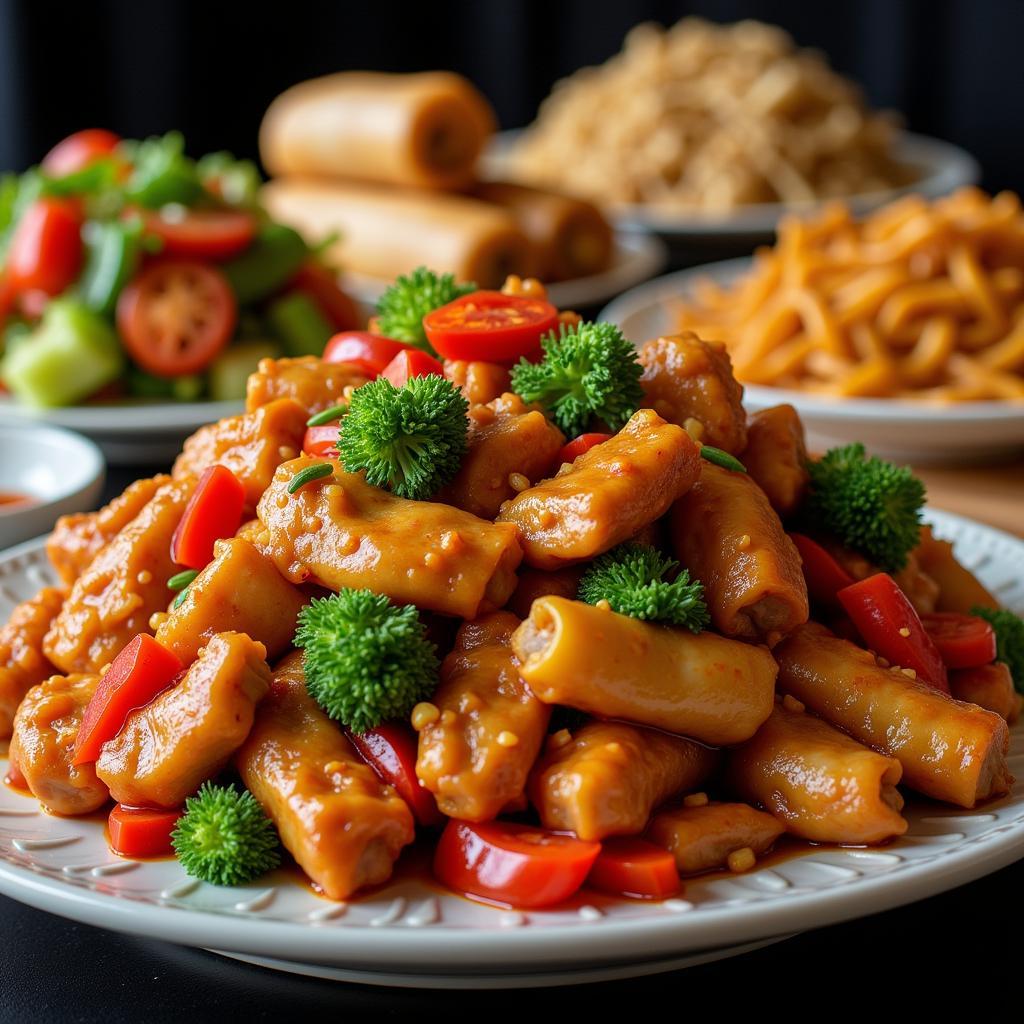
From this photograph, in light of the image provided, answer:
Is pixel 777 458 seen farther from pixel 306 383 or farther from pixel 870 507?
pixel 306 383

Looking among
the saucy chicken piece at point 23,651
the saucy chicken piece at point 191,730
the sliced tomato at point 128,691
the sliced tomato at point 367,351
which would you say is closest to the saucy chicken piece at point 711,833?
the saucy chicken piece at point 191,730

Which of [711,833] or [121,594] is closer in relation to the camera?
[711,833]

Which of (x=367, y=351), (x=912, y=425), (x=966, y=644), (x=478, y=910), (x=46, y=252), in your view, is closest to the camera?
(x=478, y=910)

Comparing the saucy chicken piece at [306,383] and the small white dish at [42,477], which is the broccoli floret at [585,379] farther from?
the small white dish at [42,477]

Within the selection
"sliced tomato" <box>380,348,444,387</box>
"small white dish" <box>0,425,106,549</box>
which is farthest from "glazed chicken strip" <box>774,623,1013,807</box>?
"small white dish" <box>0,425,106,549</box>

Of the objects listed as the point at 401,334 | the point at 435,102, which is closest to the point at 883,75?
the point at 435,102

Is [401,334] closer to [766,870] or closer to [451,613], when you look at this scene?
[451,613]

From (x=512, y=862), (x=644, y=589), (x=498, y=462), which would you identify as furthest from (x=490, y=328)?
(x=512, y=862)
